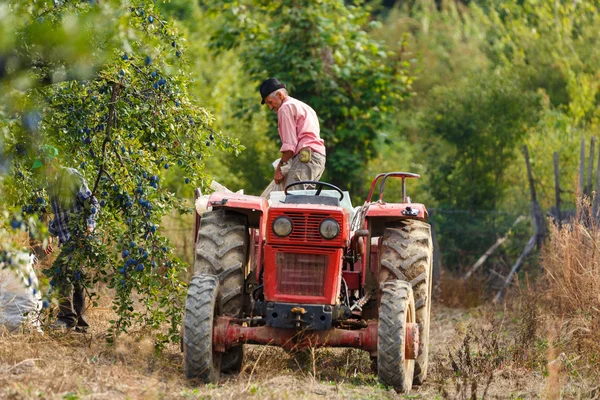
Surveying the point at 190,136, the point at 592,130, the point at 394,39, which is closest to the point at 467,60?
the point at 394,39

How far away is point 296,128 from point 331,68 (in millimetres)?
6126

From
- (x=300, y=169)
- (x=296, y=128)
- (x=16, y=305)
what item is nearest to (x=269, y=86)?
(x=296, y=128)

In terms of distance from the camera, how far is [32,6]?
6441mm

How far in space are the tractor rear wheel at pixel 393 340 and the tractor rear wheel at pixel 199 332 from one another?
110cm

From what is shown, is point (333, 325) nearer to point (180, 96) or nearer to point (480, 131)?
point (180, 96)

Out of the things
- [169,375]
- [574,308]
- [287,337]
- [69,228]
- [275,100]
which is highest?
[275,100]

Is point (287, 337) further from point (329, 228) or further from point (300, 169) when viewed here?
point (300, 169)

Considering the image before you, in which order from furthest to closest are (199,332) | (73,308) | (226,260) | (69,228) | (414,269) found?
(73,308), (69,228), (414,269), (226,260), (199,332)

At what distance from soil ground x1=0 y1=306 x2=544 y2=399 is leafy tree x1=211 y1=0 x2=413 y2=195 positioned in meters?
6.56

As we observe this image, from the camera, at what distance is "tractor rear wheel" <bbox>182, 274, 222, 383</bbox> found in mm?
6863

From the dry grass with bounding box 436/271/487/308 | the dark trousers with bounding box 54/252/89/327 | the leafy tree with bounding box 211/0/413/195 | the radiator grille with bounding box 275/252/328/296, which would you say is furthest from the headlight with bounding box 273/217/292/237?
the leafy tree with bounding box 211/0/413/195

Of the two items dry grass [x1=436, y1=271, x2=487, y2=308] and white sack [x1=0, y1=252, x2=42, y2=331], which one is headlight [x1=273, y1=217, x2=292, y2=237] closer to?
white sack [x1=0, y1=252, x2=42, y2=331]

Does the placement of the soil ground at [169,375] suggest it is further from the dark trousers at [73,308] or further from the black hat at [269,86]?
the black hat at [269,86]

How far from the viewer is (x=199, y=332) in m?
6.86
